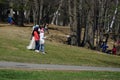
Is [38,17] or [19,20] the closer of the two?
[38,17]

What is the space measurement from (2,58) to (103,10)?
22309mm

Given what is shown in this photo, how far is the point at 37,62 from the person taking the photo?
1110 inches

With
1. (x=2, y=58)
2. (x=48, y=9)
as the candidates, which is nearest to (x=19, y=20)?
(x=48, y=9)

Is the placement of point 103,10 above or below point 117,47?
above

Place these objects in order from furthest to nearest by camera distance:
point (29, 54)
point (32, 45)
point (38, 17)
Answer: point (38, 17) < point (32, 45) < point (29, 54)

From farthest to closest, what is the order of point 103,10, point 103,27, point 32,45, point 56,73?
point 103,27
point 103,10
point 32,45
point 56,73

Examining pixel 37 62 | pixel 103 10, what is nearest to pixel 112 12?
pixel 103 10

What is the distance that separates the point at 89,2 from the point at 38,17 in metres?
12.7

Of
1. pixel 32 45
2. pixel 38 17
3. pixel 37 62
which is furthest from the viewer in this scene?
pixel 38 17

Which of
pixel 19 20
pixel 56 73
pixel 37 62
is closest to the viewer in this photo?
pixel 56 73

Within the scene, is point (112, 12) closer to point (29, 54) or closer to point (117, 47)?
point (117, 47)

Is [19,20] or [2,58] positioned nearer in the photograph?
[2,58]

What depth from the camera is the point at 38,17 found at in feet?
198

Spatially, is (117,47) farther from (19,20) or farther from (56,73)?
(56,73)
